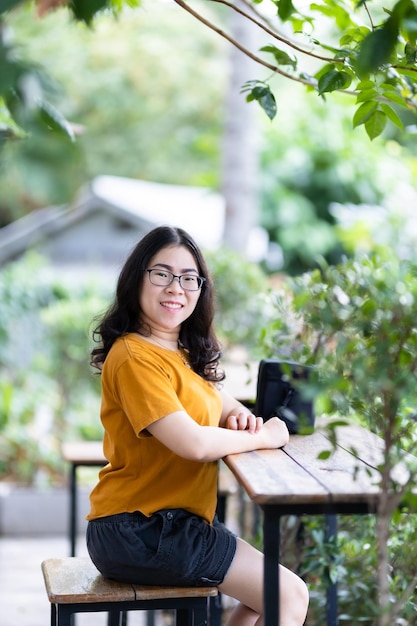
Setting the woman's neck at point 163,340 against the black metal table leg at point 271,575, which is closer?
the black metal table leg at point 271,575

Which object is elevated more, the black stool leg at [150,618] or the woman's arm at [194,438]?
the woman's arm at [194,438]

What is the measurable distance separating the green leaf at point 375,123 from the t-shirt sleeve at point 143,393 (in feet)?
2.69

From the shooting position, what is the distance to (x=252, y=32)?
809 centimetres

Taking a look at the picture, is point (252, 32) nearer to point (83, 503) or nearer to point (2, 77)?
point (83, 503)

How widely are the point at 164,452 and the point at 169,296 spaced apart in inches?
17.1

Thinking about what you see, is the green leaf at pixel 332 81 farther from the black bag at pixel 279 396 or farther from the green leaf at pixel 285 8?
the black bag at pixel 279 396

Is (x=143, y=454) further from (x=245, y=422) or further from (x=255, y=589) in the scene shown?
(x=255, y=589)

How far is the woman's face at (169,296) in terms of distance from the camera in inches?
109

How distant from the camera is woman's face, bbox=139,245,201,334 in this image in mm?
2775

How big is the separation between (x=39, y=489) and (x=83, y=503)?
0.46 metres

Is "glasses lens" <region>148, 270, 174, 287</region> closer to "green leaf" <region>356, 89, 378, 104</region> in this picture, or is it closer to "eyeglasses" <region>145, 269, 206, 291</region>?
"eyeglasses" <region>145, 269, 206, 291</region>

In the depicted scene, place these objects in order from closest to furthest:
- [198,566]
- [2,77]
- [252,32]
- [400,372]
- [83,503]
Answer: [2,77] → [400,372] → [198,566] → [83,503] → [252,32]

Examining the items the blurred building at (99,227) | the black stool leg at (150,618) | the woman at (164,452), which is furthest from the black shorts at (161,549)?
the blurred building at (99,227)

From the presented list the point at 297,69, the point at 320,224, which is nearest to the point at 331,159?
the point at 320,224
